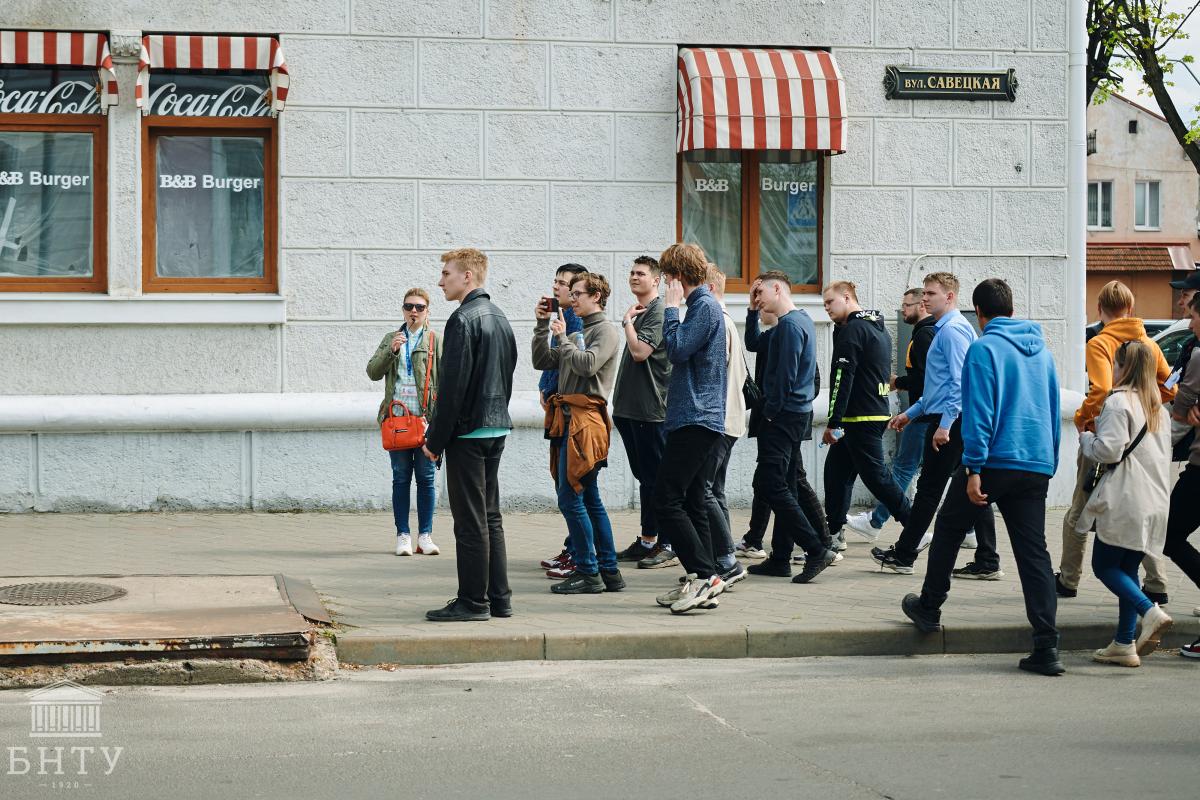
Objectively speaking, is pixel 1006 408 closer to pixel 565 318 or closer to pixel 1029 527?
pixel 1029 527

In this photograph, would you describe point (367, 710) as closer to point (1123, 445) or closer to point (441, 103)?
point (1123, 445)

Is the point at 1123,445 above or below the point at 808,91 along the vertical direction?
below

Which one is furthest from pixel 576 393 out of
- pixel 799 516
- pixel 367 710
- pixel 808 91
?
pixel 808 91

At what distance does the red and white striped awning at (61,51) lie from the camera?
11.4m

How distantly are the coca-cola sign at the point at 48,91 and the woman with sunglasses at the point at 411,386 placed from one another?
3.62m

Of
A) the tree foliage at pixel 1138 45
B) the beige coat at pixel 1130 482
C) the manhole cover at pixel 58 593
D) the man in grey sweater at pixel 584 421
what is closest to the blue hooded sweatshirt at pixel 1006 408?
the beige coat at pixel 1130 482

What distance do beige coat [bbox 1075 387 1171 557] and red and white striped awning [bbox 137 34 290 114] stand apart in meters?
7.02

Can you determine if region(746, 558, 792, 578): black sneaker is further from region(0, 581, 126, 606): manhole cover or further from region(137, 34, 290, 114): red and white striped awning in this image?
region(137, 34, 290, 114): red and white striped awning

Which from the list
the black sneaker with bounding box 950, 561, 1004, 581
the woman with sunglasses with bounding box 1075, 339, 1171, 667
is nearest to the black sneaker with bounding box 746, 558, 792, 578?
the black sneaker with bounding box 950, 561, 1004, 581

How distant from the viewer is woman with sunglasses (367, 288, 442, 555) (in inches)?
391

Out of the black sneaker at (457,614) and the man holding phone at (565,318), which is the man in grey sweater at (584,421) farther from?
the black sneaker at (457,614)

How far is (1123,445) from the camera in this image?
720cm

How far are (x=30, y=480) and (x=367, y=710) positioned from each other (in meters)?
6.23

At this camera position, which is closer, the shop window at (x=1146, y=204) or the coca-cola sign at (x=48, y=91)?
the coca-cola sign at (x=48, y=91)
